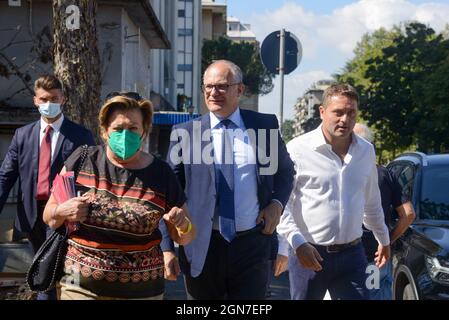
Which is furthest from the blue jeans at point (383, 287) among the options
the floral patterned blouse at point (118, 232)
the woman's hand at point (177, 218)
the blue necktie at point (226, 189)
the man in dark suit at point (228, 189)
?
the floral patterned blouse at point (118, 232)

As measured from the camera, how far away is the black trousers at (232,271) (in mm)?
4441

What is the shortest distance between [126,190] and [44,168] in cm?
189

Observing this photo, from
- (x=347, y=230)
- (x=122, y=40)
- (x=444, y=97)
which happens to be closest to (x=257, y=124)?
(x=347, y=230)

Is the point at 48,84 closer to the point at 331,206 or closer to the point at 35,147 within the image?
the point at 35,147

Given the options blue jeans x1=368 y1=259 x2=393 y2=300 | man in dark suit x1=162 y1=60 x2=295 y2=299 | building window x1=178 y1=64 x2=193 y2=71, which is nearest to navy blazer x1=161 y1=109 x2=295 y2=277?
man in dark suit x1=162 y1=60 x2=295 y2=299

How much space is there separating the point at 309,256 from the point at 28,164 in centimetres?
220

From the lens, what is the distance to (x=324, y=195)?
4828 mm

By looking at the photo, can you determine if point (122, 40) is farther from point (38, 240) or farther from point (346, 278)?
point (346, 278)

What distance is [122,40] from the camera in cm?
1549

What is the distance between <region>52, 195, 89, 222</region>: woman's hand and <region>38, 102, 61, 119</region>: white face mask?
198 centimetres

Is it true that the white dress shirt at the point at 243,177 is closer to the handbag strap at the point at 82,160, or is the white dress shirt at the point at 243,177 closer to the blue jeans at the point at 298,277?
the blue jeans at the point at 298,277

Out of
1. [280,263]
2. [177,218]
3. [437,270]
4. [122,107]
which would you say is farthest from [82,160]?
[437,270]

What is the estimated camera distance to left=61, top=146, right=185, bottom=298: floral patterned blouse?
3744 mm
